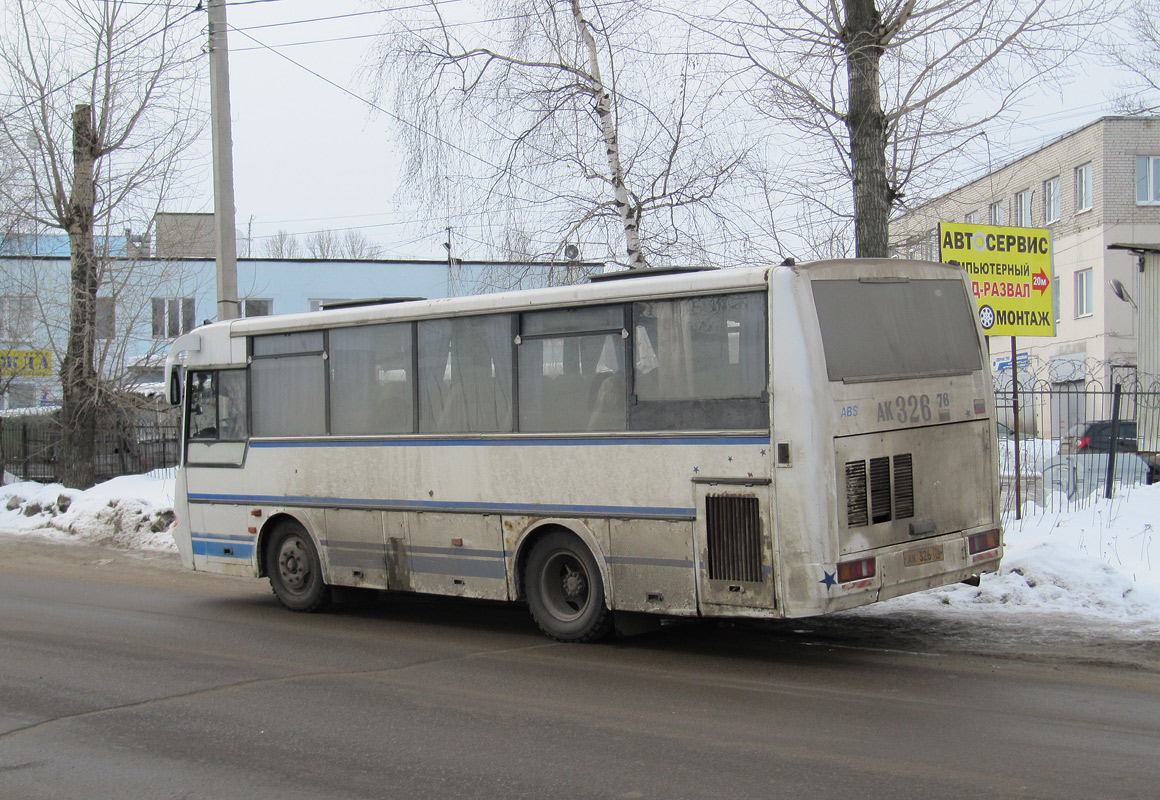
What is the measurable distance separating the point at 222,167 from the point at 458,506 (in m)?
8.15

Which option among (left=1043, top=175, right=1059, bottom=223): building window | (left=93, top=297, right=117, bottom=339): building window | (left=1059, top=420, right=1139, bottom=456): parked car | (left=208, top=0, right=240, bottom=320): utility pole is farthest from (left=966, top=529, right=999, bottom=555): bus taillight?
(left=1043, top=175, right=1059, bottom=223): building window

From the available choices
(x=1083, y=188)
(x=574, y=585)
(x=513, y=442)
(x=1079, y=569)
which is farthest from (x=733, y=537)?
(x=1083, y=188)

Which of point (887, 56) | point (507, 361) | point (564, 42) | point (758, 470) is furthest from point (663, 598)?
point (564, 42)

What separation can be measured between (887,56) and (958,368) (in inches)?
216

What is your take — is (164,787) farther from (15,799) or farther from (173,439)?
(173,439)

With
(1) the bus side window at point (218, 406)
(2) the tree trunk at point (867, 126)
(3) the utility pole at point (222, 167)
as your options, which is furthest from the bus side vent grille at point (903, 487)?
(3) the utility pole at point (222, 167)

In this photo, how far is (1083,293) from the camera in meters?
38.7

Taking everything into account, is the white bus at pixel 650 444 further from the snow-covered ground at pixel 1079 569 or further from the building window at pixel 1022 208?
the building window at pixel 1022 208

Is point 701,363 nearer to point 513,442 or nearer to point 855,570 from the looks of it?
point 855,570

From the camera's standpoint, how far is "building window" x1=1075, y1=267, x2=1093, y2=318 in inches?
1507

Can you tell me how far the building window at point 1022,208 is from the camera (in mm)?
42156

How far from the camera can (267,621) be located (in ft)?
35.0

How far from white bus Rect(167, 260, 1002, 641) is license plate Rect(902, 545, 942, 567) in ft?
0.04

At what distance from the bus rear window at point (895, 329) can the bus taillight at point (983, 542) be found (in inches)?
50.4
